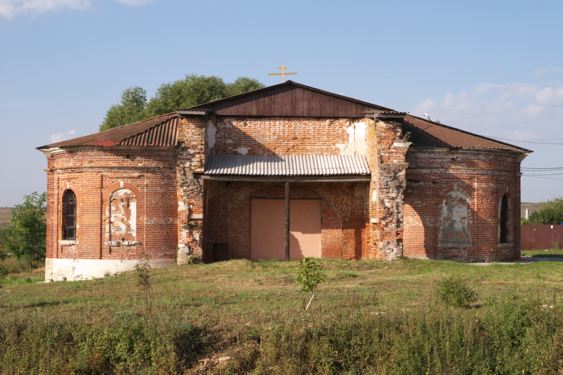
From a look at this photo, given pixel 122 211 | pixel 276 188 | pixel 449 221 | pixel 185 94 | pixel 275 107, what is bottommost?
pixel 449 221

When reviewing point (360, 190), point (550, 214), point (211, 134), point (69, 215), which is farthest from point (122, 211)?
point (550, 214)

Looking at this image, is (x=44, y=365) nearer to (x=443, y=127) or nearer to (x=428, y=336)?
(x=428, y=336)

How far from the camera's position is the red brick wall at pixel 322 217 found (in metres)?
17.9

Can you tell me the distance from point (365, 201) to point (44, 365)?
13112mm

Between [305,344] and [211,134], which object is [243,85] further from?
[305,344]

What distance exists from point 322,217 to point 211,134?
206 inches

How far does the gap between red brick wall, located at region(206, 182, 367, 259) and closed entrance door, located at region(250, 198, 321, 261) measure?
9.2 inches

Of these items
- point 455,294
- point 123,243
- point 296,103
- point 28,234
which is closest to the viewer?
point 455,294

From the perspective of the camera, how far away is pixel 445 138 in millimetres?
19250

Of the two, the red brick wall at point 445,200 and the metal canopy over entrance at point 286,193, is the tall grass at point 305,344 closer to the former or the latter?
the metal canopy over entrance at point 286,193

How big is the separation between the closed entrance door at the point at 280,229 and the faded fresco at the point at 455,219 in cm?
489

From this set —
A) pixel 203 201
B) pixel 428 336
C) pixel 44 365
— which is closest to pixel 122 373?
pixel 44 365

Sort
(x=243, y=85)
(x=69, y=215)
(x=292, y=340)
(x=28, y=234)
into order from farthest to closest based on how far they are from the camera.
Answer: (x=243, y=85)
(x=28, y=234)
(x=69, y=215)
(x=292, y=340)

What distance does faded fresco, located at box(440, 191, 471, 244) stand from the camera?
1841 centimetres
